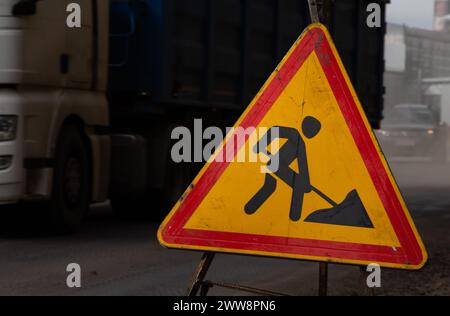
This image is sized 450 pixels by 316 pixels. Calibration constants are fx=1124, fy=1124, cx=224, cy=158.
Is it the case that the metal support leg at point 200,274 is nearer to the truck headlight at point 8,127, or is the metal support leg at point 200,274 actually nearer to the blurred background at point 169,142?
the blurred background at point 169,142

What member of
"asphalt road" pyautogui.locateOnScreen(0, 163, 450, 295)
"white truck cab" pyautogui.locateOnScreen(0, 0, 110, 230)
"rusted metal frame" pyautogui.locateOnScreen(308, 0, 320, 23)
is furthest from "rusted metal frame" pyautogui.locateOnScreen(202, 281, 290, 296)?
"white truck cab" pyautogui.locateOnScreen(0, 0, 110, 230)

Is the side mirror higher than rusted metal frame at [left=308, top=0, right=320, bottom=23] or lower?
higher

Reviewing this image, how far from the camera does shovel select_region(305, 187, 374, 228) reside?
4938 millimetres

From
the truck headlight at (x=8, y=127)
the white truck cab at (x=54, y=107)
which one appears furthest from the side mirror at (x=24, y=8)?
the truck headlight at (x=8, y=127)

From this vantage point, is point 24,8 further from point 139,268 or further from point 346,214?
point 346,214

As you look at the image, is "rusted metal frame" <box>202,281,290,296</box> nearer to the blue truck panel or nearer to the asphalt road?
the asphalt road

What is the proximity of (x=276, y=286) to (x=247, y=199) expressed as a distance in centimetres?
275

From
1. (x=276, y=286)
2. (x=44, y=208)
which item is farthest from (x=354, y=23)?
(x=276, y=286)

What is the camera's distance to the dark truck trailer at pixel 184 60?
1156 centimetres

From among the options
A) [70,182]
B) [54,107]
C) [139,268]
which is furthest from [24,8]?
[139,268]

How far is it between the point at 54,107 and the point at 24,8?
93 centimetres

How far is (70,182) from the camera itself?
406 inches

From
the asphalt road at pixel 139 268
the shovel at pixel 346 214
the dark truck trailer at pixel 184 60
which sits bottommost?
the asphalt road at pixel 139 268

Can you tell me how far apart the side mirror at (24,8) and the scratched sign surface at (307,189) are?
489cm
